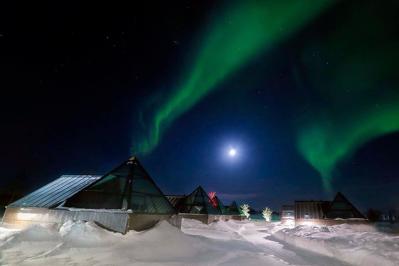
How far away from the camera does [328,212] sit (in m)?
39.5

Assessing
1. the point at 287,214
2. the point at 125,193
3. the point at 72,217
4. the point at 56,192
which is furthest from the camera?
the point at 287,214

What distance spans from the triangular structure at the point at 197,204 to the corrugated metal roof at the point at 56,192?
19.1 m

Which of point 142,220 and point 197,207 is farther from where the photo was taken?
point 197,207

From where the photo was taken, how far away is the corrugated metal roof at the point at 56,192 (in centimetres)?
Result: 2020

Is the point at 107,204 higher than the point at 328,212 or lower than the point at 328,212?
lower

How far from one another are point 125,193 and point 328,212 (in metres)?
34.4

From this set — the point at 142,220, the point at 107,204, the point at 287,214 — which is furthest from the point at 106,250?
the point at 287,214

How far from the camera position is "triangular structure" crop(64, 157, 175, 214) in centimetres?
1872

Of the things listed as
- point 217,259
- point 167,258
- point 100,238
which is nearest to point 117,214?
point 100,238

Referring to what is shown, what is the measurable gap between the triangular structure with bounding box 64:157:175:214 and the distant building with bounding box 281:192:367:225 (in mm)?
29136

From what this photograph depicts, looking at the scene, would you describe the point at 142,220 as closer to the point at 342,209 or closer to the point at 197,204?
the point at 197,204

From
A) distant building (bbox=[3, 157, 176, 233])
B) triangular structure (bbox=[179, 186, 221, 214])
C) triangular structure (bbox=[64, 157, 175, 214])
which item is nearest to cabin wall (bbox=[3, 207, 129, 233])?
distant building (bbox=[3, 157, 176, 233])

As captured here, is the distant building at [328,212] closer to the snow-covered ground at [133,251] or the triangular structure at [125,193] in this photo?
the snow-covered ground at [133,251]

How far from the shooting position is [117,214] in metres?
17.6
